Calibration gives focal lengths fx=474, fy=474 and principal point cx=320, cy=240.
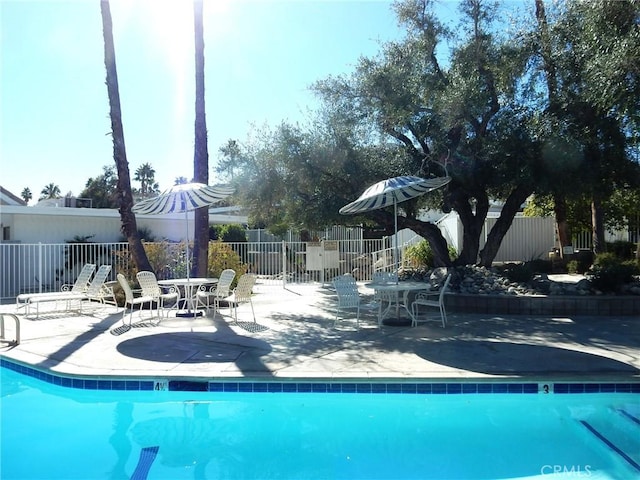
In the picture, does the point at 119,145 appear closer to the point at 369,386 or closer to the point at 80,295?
the point at 80,295

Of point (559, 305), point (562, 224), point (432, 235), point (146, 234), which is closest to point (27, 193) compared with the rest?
point (146, 234)

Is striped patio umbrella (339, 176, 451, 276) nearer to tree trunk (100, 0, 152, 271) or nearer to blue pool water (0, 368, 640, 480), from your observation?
blue pool water (0, 368, 640, 480)

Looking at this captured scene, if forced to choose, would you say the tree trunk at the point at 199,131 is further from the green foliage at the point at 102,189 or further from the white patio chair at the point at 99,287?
the green foliage at the point at 102,189

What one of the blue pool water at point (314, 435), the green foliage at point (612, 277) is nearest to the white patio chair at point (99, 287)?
the blue pool water at point (314, 435)

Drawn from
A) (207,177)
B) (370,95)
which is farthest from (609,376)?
(207,177)

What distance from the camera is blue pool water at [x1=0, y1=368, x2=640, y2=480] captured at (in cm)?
402

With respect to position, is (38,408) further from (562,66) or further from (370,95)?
(562,66)

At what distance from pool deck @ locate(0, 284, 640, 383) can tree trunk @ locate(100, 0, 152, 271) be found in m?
1.99

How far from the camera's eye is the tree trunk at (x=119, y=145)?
1062cm

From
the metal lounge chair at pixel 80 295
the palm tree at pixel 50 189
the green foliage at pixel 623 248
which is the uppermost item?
the palm tree at pixel 50 189

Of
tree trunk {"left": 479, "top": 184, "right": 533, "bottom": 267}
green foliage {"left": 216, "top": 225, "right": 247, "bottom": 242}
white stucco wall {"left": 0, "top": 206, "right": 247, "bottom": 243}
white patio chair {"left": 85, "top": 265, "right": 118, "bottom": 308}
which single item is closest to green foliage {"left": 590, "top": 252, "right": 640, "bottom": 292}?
tree trunk {"left": 479, "top": 184, "right": 533, "bottom": 267}

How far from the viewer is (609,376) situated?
Result: 5.15 meters

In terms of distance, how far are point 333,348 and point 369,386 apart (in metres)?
1.43

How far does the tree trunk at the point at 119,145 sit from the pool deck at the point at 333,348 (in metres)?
1.99
